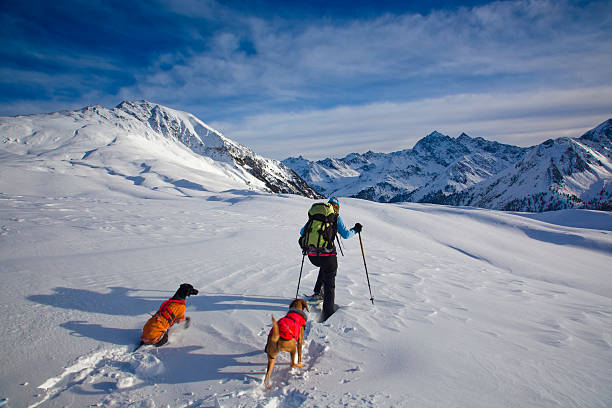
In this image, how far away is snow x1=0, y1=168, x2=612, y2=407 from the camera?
3.07 m

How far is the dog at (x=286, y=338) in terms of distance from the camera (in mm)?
3178

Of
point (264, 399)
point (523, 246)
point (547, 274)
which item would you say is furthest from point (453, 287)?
point (523, 246)

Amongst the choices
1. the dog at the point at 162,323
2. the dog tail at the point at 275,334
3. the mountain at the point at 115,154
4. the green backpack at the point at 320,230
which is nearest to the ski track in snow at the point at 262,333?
the dog at the point at 162,323

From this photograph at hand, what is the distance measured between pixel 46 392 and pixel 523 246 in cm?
2600

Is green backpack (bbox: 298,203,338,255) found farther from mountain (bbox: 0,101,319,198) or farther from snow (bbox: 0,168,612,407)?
mountain (bbox: 0,101,319,198)

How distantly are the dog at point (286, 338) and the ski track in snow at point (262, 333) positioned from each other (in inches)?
9.8

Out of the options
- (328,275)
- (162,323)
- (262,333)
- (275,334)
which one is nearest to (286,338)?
(275,334)

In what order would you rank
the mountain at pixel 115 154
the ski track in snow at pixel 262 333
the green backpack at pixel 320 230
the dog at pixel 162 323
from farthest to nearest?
1. the mountain at pixel 115 154
2. the green backpack at pixel 320 230
3. the dog at pixel 162 323
4. the ski track in snow at pixel 262 333

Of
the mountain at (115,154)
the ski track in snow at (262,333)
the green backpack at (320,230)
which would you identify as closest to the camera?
the ski track in snow at (262,333)

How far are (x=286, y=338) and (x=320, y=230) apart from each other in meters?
2.31

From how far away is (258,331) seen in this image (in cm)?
445

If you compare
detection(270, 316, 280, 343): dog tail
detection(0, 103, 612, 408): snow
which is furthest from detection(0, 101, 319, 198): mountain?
detection(270, 316, 280, 343): dog tail

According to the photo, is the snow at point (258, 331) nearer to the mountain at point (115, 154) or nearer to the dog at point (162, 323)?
the dog at point (162, 323)

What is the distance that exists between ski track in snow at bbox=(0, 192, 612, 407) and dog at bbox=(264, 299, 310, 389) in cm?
25
